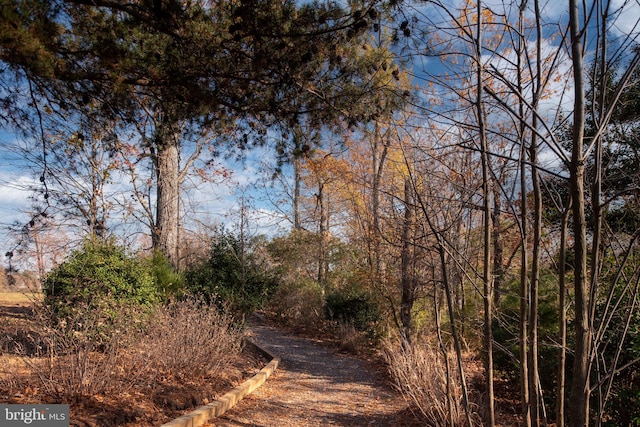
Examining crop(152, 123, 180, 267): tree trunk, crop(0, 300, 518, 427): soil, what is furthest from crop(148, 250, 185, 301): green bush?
crop(152, 123, 180, 267): tree trunk

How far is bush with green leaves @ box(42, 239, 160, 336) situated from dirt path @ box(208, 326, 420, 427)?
2.26 m

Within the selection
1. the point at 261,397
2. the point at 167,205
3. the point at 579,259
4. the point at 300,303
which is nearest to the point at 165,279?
the point at 167,205

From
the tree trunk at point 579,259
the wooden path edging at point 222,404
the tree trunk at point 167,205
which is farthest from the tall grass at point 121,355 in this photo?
the tree trunk at point 167,205

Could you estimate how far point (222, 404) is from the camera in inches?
170

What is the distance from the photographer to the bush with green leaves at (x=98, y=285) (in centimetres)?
558

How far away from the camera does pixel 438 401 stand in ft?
12.5

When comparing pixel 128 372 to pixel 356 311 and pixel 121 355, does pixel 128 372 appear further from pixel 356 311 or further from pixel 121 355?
pixel 356 311

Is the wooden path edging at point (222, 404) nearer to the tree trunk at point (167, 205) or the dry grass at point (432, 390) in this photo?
the dry grass at point (432, 390)

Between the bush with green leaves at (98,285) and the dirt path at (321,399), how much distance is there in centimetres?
226

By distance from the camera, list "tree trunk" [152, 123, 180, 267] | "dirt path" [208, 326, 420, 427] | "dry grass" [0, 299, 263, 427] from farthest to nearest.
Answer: "tree trunk" [152, 123, 180, 267]
"dirt path" [208, 326, 420, 427]
"dry grass" [0, 299, 263, 427]

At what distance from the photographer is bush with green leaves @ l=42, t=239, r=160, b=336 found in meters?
5.58

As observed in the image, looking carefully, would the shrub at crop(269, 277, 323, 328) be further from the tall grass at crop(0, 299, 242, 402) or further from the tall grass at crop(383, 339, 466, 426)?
the tall grass at crop(383, 339, 466, 426)

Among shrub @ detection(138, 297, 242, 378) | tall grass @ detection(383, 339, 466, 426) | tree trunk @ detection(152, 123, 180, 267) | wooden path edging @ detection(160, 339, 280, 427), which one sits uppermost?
tree trunk @ detection(152, 123, 180, 267)

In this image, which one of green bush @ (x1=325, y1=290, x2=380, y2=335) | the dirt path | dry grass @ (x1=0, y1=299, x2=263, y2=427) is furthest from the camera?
green bush @ (x1=325, y1=290, x2=380, y2=335)
